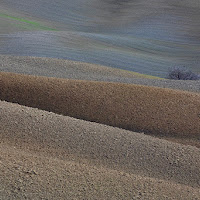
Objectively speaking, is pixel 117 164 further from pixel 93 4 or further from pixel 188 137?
pixel 93 4

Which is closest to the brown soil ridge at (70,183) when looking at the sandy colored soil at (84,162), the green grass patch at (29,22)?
the sandy colored soil at (84,162)

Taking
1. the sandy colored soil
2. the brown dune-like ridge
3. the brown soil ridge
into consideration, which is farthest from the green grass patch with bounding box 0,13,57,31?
the brown soil ridge

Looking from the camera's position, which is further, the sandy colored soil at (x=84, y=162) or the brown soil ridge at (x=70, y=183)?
the sandy colored soil at (x=84, y=162)

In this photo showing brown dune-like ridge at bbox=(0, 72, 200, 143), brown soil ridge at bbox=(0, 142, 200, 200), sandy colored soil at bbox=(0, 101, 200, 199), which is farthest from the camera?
brown dune-like ridge at bbox=(0, 72, 200, 143)

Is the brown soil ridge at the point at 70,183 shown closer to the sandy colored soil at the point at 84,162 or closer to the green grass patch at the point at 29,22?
the sandy colored soil at the point at 84,162

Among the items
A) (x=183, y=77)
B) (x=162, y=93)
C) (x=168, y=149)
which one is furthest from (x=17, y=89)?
(x=183, y=77)

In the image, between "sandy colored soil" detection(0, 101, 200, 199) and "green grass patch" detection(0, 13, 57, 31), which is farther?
"green grass patch" detection(0, 13, 57, 31)

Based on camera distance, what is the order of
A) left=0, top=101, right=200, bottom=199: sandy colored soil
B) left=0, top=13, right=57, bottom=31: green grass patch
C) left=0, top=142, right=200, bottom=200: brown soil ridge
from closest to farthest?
1. left=0, top=142, right=200, bottom=200: brown soil ridge
2. left=0, top=101, right=200, bottom=199: sandy colored soil
3. left=0, top=13, right=57, bottom=31: green grass patch

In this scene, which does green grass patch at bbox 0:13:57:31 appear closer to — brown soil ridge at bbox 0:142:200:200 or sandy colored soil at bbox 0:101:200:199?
sandy colored soil at bbox 0:101:200:199
